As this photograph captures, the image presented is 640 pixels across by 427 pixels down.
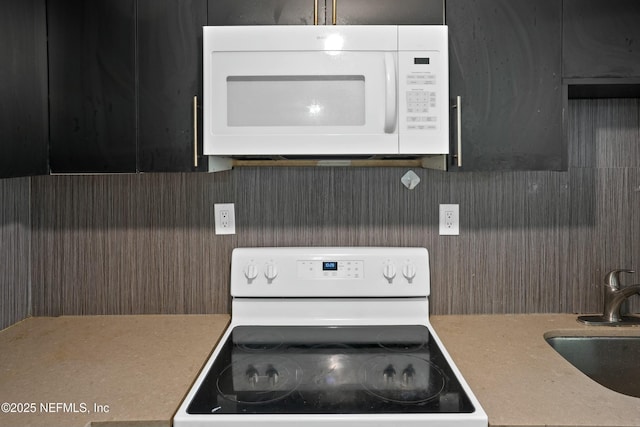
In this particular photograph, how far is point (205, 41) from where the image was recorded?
5.15ft

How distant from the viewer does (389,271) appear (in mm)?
1860

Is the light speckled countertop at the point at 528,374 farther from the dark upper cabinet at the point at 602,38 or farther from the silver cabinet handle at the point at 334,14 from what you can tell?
the silver cabinet handle at the point at 334,14

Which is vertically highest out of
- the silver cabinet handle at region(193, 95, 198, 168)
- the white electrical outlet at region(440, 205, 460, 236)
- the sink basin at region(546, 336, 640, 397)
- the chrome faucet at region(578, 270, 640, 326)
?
the silver cabinet handle at region(193, 95, 198, 168)

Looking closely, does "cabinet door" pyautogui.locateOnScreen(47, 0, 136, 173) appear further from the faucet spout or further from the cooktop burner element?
the faucet spout

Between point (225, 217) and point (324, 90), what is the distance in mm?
641

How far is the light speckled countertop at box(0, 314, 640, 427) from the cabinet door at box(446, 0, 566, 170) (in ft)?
1.75

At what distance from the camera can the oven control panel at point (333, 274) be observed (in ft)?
6.16

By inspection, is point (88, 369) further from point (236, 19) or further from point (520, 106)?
point (520, 106)

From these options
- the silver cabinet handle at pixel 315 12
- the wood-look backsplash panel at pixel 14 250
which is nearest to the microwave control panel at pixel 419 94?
the silver cabinet handle at pixel 315 12

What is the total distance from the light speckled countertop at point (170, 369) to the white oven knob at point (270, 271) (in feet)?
0.71

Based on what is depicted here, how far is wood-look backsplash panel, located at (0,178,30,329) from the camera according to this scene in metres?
1.83

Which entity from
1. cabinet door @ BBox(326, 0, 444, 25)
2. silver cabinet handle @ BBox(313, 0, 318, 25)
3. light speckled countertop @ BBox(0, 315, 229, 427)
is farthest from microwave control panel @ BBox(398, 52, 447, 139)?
light speckled countertop @ BBox(0, 315, 229, 427)

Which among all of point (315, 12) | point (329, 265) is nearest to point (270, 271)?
point (329, 265)

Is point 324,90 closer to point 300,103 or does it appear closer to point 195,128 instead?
point 300,103
